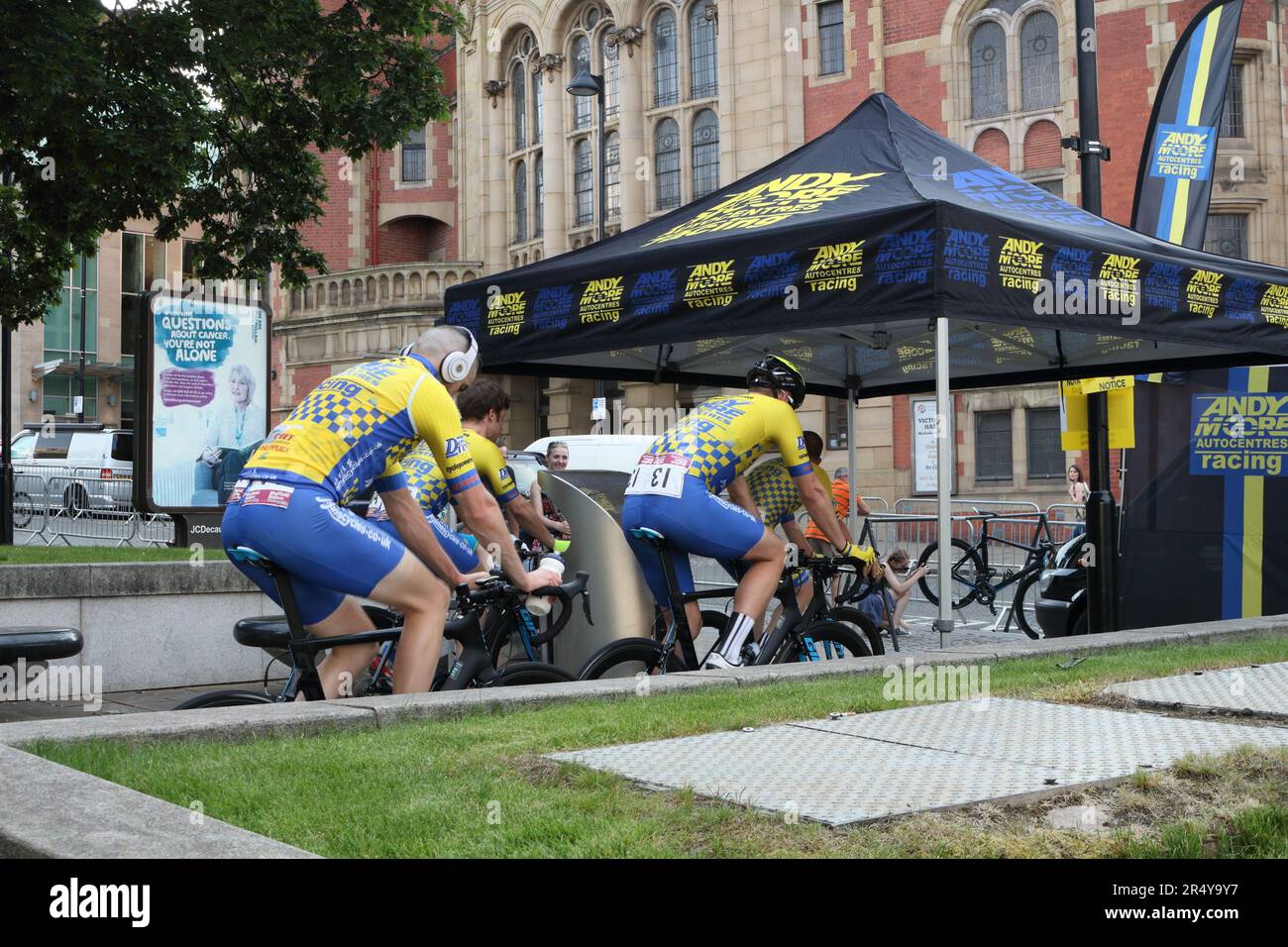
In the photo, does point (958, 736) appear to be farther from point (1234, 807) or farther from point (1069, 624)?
point (1069, 624)

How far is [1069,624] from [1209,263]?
315 cm

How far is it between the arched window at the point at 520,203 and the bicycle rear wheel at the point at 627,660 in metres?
36.2


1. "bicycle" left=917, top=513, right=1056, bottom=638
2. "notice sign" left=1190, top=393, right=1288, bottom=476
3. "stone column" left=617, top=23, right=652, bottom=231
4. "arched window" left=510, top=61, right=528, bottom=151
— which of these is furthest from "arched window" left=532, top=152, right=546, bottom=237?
"notice sign" left=1190, top=393, right=1288, bottom=476

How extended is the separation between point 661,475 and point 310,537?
7.77 feet

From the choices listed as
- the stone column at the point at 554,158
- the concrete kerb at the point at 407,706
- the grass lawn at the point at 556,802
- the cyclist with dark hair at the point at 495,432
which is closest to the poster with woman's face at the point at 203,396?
the cyclist with dark hair at the point at 495,432

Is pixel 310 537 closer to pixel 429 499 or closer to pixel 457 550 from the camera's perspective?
pixel 457 550

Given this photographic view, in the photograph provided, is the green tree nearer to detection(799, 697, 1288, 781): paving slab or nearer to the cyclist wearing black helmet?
the cyclist wearing black helmet

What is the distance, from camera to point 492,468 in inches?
299

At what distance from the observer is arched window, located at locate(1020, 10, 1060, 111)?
32219 millimetres

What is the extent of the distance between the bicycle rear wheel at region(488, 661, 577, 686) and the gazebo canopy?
2840mm

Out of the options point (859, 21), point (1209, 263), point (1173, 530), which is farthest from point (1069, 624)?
point (859, 21)

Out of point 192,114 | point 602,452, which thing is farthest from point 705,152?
point 192,114
